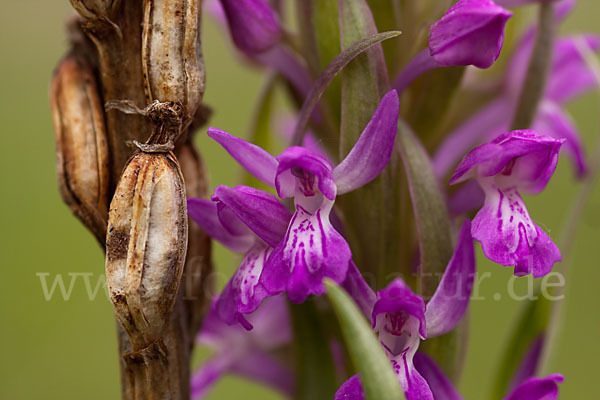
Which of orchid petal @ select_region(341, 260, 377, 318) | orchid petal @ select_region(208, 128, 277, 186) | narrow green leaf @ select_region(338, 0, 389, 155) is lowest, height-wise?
orchid petal @ select_region(341, 260, 377, 318)

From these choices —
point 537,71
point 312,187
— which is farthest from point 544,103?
point 312,187

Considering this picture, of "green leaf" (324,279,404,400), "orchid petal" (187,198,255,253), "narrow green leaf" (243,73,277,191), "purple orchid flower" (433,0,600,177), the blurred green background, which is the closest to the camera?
"green leaf" (324,279,404,400)

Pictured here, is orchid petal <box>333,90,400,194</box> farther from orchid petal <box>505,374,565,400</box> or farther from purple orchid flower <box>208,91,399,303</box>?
orchid petal <box>505,374,565,400</box>

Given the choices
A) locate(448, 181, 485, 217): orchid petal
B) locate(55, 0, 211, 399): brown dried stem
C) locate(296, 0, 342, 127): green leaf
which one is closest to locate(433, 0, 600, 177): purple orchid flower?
locate(448, 181, 485, 217): orchid petal

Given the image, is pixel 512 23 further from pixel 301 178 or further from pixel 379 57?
pixel 301 178

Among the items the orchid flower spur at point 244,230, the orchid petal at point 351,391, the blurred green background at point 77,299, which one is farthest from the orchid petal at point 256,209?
the blurred green background at point 77,299

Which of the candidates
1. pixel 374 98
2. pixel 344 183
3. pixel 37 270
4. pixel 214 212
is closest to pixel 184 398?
pixel 214 212
